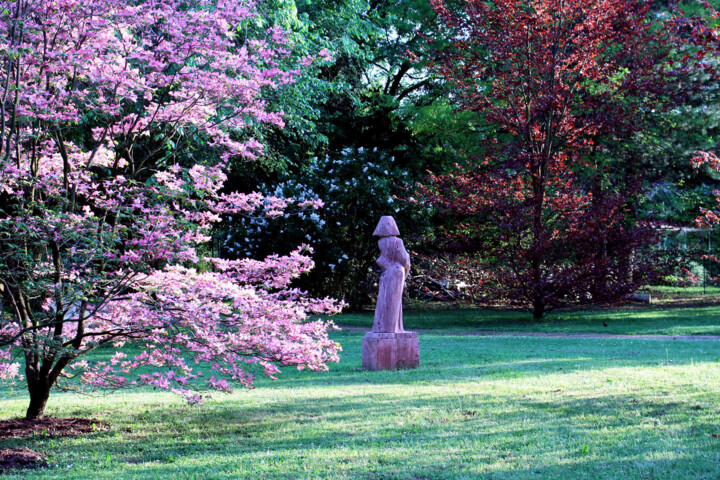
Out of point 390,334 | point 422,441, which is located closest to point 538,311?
point 390,334

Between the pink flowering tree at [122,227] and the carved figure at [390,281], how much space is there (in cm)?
355

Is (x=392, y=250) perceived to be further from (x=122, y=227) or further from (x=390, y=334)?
(x=122, y=227)

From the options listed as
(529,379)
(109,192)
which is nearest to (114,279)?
(109,192)

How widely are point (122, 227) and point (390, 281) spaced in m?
5.40

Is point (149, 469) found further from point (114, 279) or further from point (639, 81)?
point (639, 81)

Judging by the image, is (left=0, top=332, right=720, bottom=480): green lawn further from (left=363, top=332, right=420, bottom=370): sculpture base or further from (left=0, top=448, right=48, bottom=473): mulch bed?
(left=363, top=332, right=420, bottom=370): sculpture base

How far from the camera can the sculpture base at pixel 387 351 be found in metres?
10.5

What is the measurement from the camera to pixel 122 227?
5.94 m

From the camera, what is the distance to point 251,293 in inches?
241

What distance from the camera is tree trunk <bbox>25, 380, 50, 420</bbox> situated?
7.10 metres

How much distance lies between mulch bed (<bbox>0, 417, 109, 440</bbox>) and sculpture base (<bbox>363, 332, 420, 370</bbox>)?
4181mm

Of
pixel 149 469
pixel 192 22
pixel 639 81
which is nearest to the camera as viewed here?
pixel 149 469

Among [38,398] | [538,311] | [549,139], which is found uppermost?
[549,139]

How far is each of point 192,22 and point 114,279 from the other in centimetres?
243
